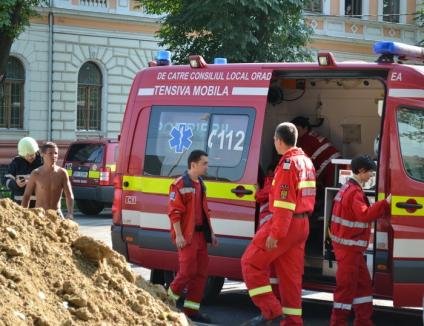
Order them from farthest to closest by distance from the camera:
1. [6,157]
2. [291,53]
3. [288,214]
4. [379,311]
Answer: [6,157]
[291,53]
[379,311]
[288,214]

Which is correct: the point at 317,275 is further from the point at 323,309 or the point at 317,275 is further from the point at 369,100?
the point at 369,100

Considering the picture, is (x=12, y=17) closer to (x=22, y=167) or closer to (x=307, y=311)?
(x=22, y=167)

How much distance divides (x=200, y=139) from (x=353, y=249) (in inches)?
87.7

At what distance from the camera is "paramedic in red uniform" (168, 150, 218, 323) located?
28.8 feet

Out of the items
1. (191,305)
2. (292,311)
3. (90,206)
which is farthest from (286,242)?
(90,206)

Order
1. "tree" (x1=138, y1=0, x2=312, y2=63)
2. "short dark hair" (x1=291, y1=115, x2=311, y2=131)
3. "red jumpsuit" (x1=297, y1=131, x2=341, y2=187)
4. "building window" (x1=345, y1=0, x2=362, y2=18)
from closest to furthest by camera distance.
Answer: "red jumpsuit" (x1=297, y1=131, x2=341, y2=187) → "short dark hair" (x1=291, y1=115, x2=311, y2=131) → "tree" (x1=138, y1=0, x2=312, y2=63) → "building window" (x1=345, y1=0, x2=362, y2=18)

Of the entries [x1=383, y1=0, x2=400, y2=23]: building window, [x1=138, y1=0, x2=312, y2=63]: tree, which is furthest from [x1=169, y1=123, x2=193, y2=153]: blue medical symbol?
[x1=383, y1=0, x2=400, y2=23]: building window

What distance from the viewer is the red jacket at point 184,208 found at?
8.76m

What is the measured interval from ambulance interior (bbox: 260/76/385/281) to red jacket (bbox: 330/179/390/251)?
1.52 metres

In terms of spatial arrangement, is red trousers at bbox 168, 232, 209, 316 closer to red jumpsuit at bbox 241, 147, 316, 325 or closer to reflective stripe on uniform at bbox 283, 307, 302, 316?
red jumpsuit at bbox 241, 147, 316, 325

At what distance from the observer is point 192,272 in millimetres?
8789

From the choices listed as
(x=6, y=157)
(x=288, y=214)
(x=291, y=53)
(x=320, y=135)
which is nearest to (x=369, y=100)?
(x=320, y=135)

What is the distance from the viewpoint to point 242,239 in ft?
30.3

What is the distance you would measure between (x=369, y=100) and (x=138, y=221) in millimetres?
2871
